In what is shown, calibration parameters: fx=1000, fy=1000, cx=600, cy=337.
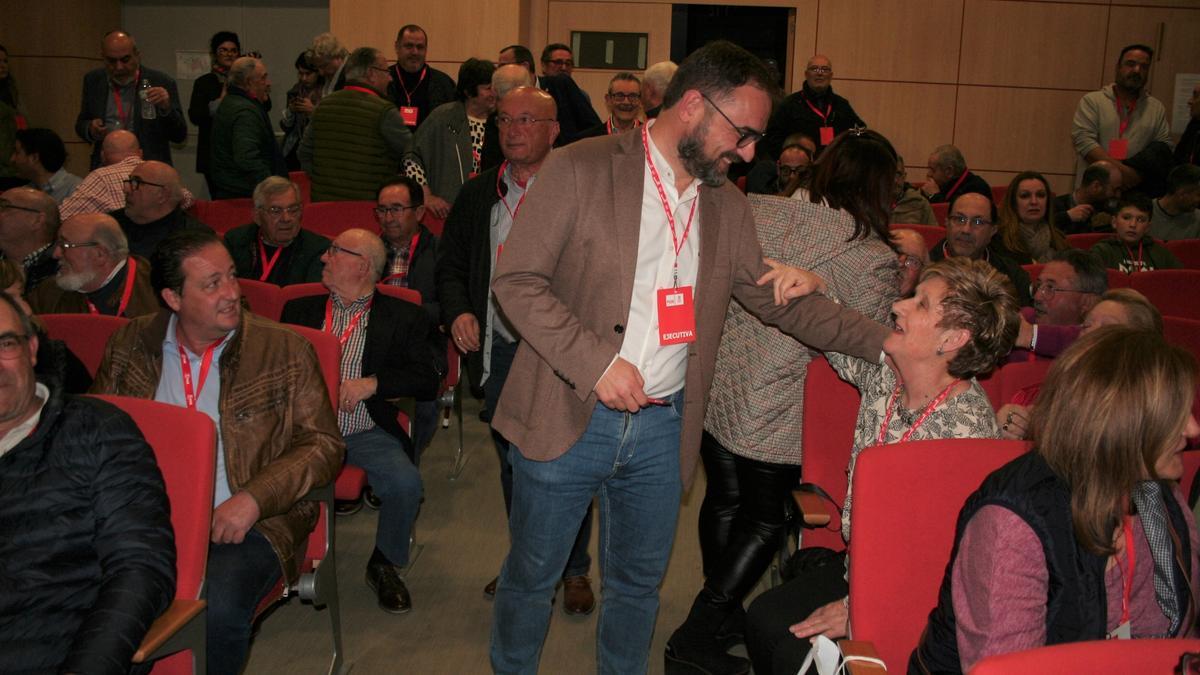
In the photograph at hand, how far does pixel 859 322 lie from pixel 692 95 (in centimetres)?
69

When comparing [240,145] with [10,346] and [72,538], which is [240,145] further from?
[72,538]

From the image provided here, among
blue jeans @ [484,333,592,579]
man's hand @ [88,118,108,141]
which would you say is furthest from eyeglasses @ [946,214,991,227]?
man's hand @ [88,118,108,141]

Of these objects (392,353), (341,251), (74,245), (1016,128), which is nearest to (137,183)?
(74,245)

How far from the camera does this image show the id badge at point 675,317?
2115 mm

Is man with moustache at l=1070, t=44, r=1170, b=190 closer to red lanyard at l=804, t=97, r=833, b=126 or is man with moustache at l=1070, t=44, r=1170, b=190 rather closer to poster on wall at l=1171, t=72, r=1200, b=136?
poster on wall at l=1171, t=72, r=1200, b=136

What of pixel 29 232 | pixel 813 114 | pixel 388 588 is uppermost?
pixel 813 114

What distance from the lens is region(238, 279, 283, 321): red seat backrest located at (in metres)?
3.76

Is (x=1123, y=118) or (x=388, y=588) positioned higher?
(x=1123, y=118)

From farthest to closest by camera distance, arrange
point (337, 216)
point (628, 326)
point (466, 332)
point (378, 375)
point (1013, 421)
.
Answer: point (337, 216) < point (378, 375) < point (466, 332) < point (1013, 421) < point (628, 326)

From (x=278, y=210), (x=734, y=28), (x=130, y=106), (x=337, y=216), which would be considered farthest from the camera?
(x=734, y=28)

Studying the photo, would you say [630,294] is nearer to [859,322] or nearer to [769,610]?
[859,322]

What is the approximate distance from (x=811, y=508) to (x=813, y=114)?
19.4 feet

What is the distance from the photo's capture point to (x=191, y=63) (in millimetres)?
9727

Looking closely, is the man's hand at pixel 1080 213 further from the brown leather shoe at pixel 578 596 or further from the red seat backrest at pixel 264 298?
the red seat backrest at pixel 264 298
